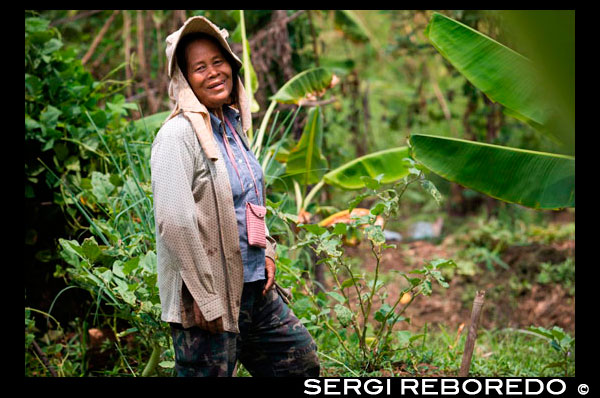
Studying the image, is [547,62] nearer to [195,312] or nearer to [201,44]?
[201,44]

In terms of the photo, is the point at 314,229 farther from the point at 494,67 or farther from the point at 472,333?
the point at 494,67

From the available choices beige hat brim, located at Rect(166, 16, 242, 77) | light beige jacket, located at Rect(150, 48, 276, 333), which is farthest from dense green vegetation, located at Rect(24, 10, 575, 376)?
beige hat brim, located at Rect(166, 16, 242, 77)

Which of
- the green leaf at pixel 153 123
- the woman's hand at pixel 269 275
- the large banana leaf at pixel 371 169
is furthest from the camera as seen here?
the large banana leaf at pixel 371 169

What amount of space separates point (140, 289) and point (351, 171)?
209 centimetres

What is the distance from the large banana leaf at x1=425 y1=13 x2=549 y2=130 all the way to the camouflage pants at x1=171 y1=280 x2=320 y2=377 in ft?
6.06

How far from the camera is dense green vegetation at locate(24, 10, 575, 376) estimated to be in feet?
11.5

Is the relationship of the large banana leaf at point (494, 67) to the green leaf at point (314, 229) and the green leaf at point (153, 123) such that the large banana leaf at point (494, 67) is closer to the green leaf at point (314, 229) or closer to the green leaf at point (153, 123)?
the green leaf at point (314, 229)

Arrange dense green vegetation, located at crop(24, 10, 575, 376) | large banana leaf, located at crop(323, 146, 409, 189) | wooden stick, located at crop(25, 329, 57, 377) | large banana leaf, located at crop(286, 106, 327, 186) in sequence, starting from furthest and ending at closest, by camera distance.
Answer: large banana leaf, located at crop(286, 106, 327, 186) → large banana leaf, located at crop(323, 146, 409, 189) → wooden stick, located at crop(25, 329, 57, 377) → dense green vegetation, located at crop(24, 10, 575, 376)

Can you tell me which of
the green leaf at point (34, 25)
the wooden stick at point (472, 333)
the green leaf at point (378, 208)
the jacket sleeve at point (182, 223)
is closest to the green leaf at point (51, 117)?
the green leaf at point (34, 25)

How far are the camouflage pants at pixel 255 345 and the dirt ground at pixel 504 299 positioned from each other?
291 centimetres

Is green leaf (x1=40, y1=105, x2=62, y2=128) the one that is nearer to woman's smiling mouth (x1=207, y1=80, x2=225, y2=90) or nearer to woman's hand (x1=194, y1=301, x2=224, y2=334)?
woman's smiling mouth (x1=207, y1=80, x2=225, y2=90)

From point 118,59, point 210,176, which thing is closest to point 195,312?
point 210,176

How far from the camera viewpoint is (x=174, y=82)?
2.69 m

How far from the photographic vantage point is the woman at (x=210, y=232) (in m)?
2.45
